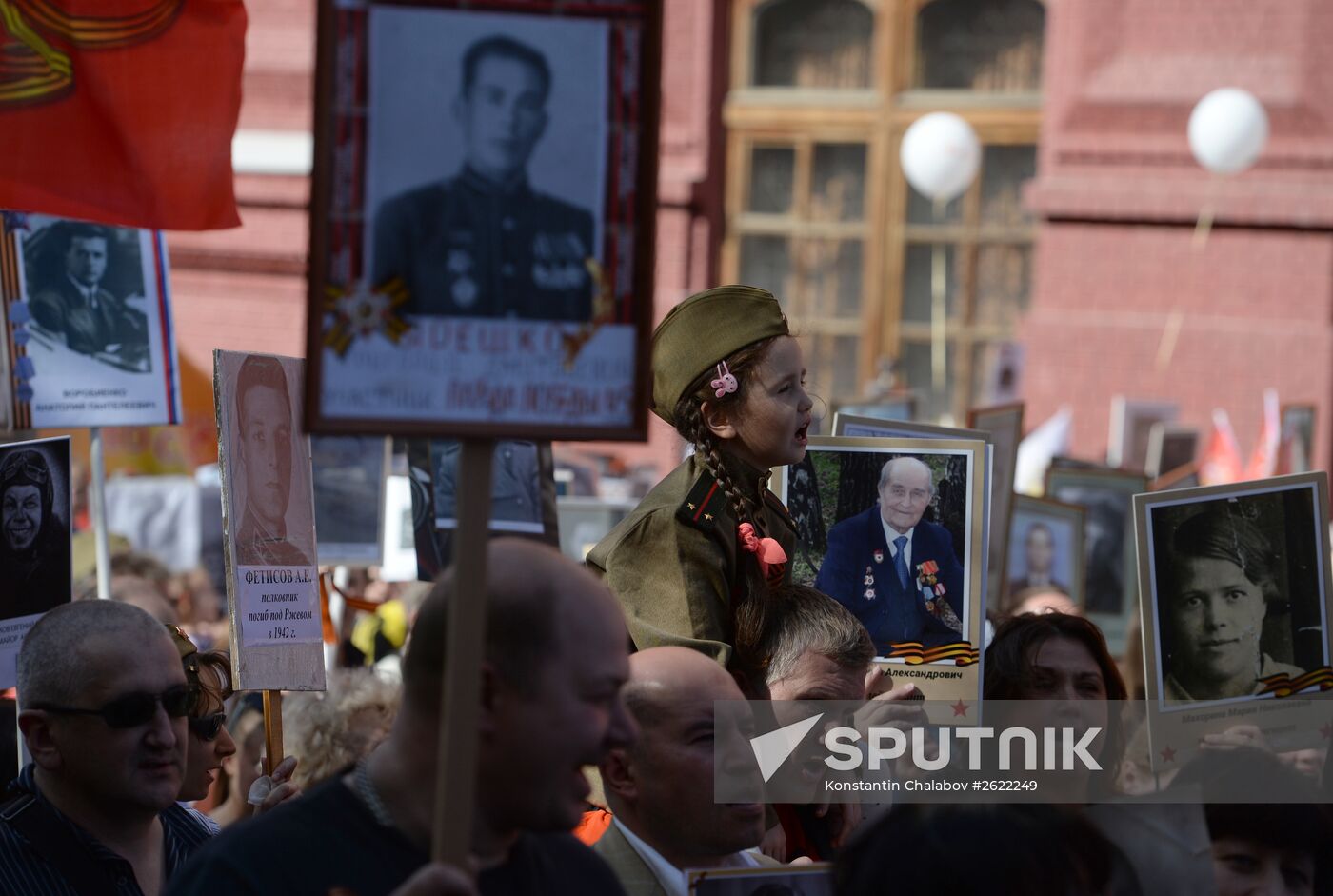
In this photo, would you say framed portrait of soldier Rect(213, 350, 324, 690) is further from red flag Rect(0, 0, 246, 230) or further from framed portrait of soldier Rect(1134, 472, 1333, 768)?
framed portrait of soldier Rect(1134, 472, 1333, 768)

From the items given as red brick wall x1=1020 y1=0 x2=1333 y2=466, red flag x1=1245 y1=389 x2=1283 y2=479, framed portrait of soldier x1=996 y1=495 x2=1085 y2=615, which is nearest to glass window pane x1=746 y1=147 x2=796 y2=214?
red brick wall x1=1020 y1=0 x2=1333 y2=466

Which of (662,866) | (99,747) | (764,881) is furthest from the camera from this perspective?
(99,747)

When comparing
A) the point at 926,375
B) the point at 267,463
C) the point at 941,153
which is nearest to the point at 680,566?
the point at 267,463

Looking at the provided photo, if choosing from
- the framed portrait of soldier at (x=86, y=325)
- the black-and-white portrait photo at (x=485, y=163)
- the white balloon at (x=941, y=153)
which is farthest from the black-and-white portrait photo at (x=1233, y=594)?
the white balloon at (x=941, y=153)

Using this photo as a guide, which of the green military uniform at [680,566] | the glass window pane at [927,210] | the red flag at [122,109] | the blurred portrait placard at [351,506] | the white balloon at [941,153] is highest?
the white balloon at [941,153]

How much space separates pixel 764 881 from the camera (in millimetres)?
2486

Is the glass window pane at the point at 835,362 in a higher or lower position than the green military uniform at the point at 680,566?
higher

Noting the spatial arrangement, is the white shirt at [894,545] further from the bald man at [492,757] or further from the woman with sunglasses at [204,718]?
the bald man at [492,757]

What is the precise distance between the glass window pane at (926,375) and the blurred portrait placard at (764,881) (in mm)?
11692

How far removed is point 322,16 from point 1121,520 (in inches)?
226

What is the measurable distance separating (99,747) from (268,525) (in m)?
0.68

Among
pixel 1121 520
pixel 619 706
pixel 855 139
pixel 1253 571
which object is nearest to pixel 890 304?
pixel 855 139

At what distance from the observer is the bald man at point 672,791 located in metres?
2.74

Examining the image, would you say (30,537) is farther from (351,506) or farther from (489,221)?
(351,506)
